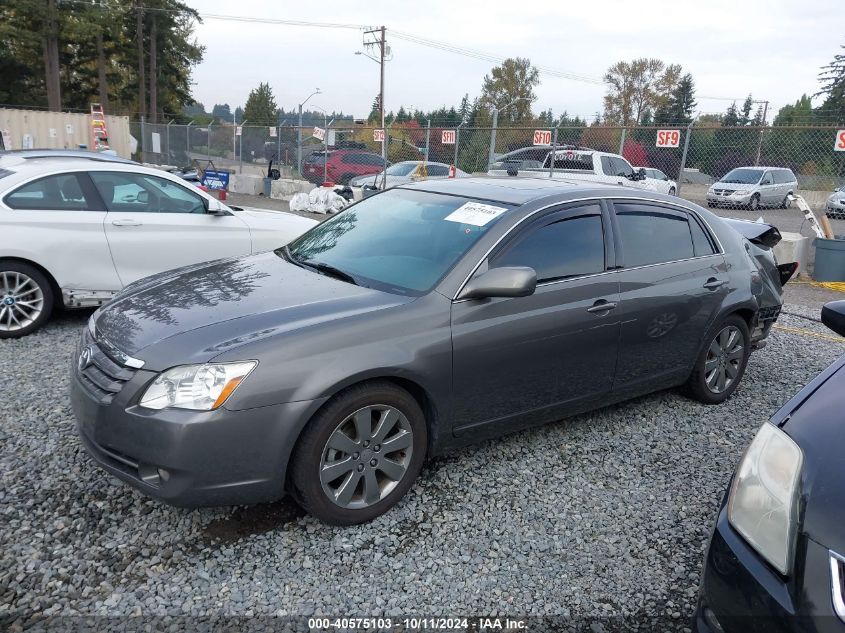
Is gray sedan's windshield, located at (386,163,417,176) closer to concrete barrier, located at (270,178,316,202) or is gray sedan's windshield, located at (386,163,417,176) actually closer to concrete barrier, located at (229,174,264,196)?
concrete barrier, located at (270,178,316,202)

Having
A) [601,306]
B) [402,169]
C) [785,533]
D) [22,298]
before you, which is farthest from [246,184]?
[785,533]

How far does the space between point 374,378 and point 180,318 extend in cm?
95

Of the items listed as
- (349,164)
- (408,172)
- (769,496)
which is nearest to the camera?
(769,496)

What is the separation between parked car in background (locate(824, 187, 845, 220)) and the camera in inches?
765

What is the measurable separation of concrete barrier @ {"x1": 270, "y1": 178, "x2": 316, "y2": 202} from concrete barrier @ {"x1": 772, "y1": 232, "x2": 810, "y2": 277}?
1305 centimetres

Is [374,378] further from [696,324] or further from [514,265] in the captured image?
[696,324]

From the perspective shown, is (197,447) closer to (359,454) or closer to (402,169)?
(359,454)

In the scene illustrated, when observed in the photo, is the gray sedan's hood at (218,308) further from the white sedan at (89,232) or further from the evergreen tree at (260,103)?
the evergreen tree at (260,103)

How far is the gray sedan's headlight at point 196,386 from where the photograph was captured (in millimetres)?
2635

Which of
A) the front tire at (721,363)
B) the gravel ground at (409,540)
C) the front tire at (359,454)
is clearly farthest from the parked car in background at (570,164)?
the front tire at (359,454)

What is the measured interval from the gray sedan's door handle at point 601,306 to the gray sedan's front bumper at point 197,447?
5.88 ft

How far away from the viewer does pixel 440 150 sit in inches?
741

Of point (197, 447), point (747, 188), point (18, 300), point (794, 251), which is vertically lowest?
point (18, 300)

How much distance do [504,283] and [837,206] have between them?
20.9 meters
